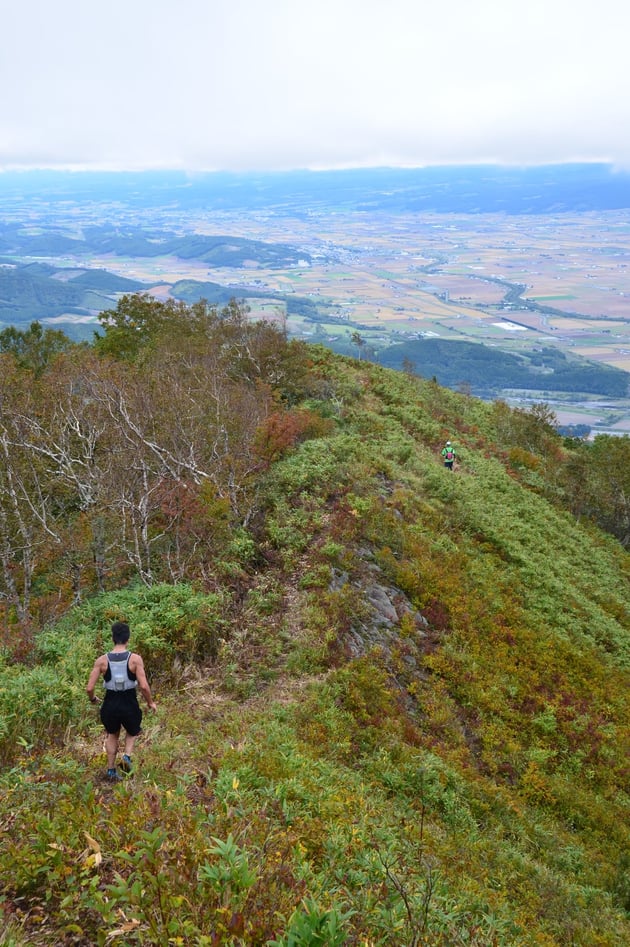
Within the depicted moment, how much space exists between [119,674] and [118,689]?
207 millimetres

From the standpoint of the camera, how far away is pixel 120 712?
6.36 metres

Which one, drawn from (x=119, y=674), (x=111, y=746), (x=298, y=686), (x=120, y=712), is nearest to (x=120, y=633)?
(x=119, y=674)

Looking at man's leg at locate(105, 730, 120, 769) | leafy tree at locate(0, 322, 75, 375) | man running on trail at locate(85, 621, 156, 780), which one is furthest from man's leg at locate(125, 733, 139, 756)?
leafy tree at locate(0, 322, 75, 375)

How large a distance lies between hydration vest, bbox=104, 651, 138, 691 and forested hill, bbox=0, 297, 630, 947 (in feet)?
2.99

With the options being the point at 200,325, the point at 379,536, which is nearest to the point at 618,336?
the point at 200,325

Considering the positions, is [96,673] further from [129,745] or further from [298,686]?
[298,686]

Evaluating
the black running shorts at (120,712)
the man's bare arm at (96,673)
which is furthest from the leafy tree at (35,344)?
the black running shorts at (120,712)

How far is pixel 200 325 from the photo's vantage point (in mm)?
32281

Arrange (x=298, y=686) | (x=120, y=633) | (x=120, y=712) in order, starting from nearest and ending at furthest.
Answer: (x=120, y=633)
(x=120, y=712)
(x=298, y=686)

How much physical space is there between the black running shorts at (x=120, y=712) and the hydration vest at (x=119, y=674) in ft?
0.32

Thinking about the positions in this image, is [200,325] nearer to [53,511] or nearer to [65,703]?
[53,511]

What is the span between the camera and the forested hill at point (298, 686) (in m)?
4.42

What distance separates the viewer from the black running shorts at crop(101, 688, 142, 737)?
635cm

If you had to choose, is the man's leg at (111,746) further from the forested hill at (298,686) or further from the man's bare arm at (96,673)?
the man's bare arm at (96,673)
